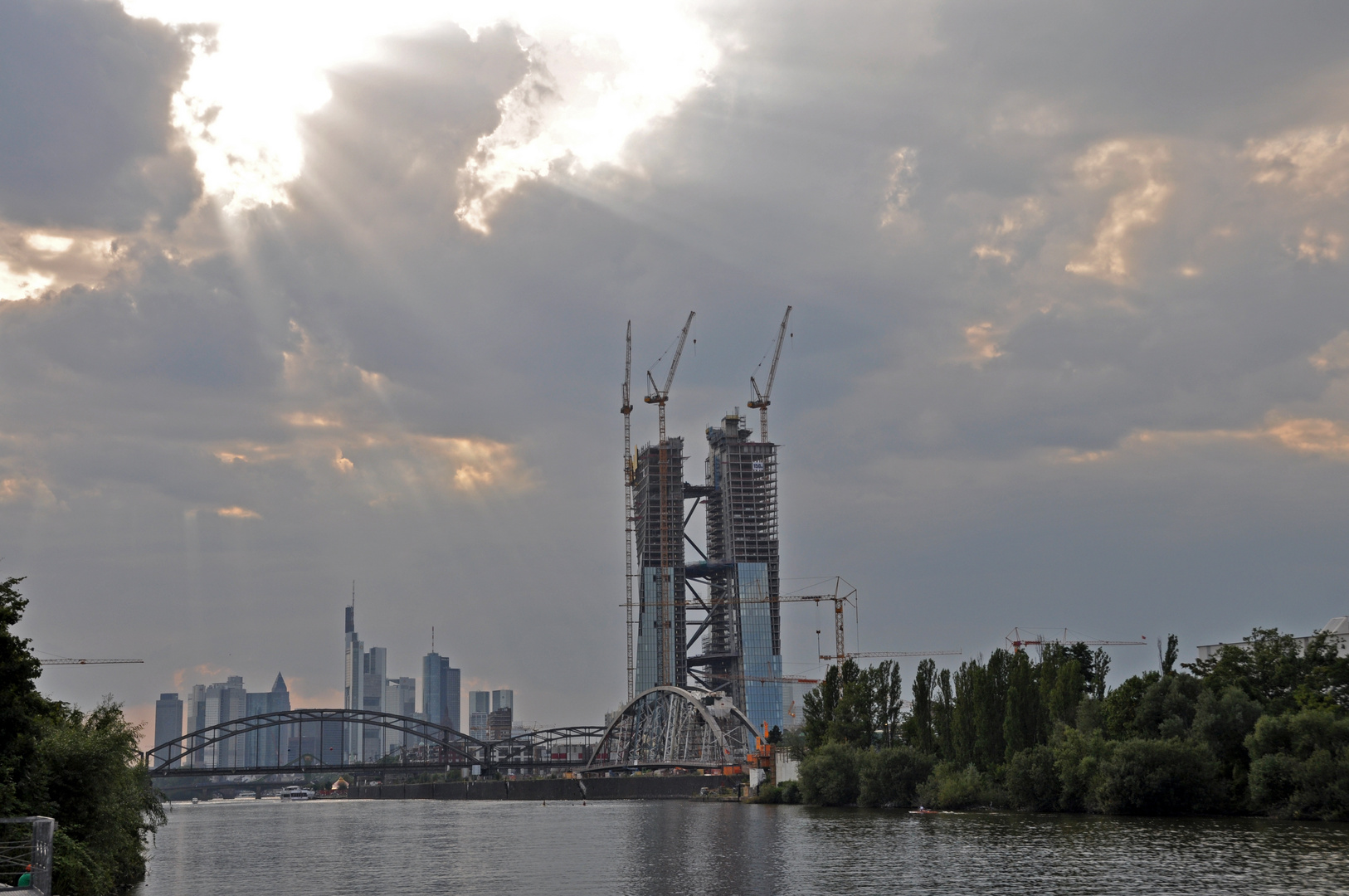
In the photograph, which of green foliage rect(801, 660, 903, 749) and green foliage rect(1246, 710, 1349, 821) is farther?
green foliage rect(801, 660, 903, 749)

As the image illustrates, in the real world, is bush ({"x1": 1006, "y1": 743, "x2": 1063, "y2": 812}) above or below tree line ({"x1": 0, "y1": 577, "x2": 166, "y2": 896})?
below

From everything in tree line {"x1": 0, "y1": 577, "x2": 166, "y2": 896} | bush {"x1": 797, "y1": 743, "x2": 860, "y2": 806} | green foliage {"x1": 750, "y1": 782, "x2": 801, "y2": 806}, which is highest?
tree line {"x1": 0, "y1": 577, "x2": 166, "y2": 896}

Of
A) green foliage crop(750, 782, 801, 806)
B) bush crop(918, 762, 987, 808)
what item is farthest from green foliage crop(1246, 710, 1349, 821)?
green foliage crop(750, 782, 801, 806)

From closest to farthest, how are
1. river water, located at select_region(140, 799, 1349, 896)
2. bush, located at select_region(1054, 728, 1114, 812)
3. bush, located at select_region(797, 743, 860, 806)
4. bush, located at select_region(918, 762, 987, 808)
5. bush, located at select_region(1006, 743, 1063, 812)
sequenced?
1. river water, located at select_region(140, 799, 1349, 896)
2. bush, located at select_region(1054, 728, 1114, 812)
3. bush, located at select_region(1006, 743, 1063, 812)
4. bush, located at select_region(918, 762, 987, 808)
5. bush, located at select_region(797, 743, 860, 806)

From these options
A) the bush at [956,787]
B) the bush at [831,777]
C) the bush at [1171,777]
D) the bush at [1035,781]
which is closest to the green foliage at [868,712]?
the bush at [831,777]

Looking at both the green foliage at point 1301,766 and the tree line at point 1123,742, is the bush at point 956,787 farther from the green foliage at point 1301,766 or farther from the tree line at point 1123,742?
the green foliage at point 1301,766

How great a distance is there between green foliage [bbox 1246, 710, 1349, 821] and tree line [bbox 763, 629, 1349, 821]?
0.24ft

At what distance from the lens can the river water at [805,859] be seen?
165 feet

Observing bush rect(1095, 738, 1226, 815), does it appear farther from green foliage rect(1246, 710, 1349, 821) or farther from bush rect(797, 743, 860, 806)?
bush rect(797, 743, 860, 806)

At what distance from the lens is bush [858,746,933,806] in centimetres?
11281

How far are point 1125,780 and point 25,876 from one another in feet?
242

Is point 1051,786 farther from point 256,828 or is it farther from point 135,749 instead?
point 256,828

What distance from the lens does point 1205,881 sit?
47000mm

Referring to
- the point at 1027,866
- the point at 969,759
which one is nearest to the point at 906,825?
the point at 969,759
